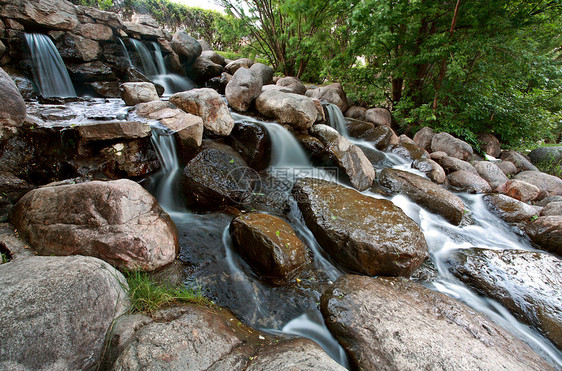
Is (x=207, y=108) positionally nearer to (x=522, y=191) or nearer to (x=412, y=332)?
(x=412, y=332)

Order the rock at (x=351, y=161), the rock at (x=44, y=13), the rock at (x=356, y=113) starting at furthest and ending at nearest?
the rock at (x=356, y=113)
the rock at (x=44, y=13)
the rock at (x=351, y=161)

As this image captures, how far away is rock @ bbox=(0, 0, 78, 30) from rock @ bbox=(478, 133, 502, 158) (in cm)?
1422

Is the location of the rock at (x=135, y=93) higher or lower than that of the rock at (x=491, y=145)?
higher

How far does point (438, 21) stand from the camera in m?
7.66

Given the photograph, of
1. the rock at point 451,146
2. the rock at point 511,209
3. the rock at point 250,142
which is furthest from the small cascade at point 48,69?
the rock at point 451,146

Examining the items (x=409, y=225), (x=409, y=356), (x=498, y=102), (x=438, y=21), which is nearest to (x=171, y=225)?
(x=409, y=356)

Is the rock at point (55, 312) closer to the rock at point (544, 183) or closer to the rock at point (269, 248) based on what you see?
the rock at point (269, 248)

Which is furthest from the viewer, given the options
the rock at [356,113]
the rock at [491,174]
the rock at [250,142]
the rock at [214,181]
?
the rock at [356,113]

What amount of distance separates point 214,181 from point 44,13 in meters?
7.36

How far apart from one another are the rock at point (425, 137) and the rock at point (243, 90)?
6.21m

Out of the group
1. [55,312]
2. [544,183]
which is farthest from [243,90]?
[544,183]

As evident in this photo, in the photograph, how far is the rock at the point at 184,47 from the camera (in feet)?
32.0

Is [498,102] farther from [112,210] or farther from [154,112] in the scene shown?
[112,210]

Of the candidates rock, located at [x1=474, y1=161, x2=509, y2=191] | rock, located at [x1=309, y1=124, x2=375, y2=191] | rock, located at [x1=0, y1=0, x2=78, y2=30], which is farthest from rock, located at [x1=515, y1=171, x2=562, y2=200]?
rock, located at [x1=0, y1=0, x2=78, y2=30]
